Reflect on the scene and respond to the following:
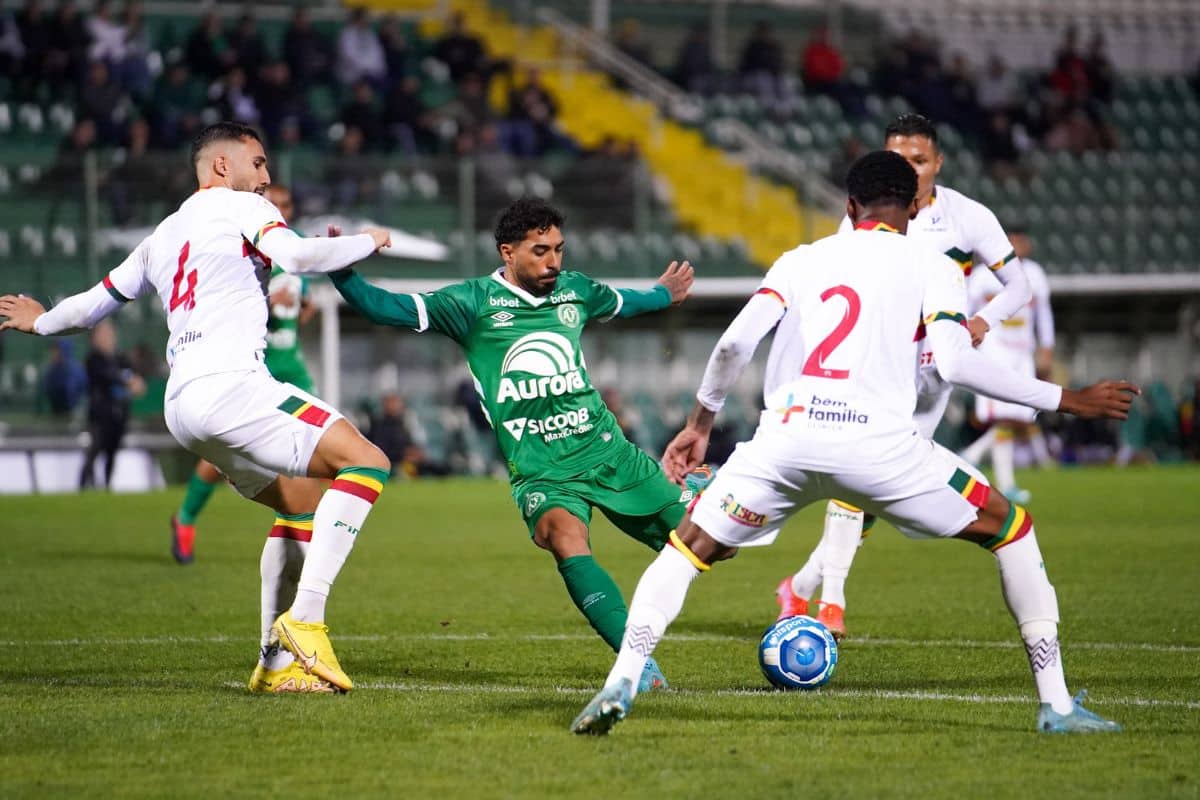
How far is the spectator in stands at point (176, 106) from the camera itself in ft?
76.2

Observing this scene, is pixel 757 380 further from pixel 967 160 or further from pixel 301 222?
pixel 301 222

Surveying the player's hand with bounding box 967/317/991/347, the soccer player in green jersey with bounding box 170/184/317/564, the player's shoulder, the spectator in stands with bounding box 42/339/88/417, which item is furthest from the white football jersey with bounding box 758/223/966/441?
the spectator in stands with bounding box 42/339/88/417

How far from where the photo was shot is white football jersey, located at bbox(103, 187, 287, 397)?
7.07 m

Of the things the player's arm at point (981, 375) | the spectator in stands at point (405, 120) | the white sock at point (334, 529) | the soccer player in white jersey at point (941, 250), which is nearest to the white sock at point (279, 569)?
the white sock at point (334, 529)

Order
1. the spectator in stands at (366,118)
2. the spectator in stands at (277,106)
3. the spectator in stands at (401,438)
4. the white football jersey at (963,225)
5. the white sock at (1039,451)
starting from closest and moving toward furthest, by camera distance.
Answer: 1. the white football jersey at (963,225)
2. the spectator in stands at (401,438)
3. the spectator in stands at (277,106)
4. the spectator in stands at (366,118)
5. the white sock at (1039,451)

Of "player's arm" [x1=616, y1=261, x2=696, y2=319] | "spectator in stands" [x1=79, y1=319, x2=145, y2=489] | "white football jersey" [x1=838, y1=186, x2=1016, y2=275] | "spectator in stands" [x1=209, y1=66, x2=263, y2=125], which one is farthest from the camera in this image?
"spectator in stands" [x1=209, y1=66, x2=263, y2=125]

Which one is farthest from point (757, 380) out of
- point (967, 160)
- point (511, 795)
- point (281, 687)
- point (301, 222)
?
point (511, 795)

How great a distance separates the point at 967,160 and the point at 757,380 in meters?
5.08

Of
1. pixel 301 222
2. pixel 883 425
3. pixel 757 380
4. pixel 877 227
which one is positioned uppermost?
pixel 877 227

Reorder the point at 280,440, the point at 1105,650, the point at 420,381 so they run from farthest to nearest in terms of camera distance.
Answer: the point at 420,381 → the point at 1105,650 → the point at 280,440

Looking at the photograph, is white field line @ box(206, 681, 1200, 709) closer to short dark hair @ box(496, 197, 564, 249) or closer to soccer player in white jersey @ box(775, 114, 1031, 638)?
soccer player in white jersey @ box(775, 114, 1031, 638)

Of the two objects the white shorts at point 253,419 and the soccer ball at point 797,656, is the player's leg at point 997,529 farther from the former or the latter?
the white shorts at point 253,419

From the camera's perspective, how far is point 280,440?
23.1 feet

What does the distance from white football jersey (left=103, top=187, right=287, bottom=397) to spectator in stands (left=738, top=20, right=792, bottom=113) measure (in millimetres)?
22948
